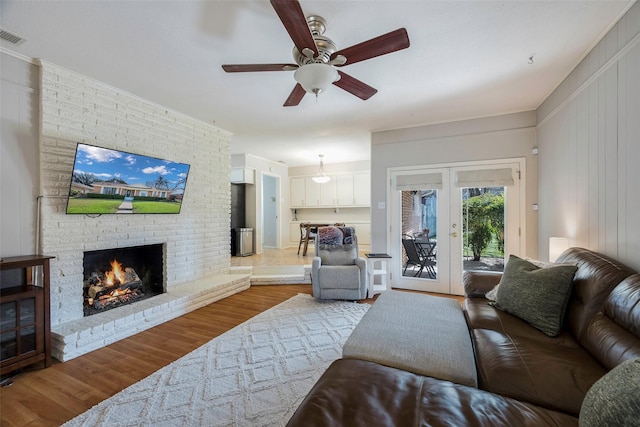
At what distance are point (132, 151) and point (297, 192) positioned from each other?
494cm

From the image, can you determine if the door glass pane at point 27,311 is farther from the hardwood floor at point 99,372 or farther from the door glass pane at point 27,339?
the hardwood floor at point 99,372

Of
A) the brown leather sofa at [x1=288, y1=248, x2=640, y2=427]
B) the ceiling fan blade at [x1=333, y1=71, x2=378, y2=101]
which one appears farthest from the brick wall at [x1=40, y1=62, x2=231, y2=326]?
the brown leather sofa at [x1=288, y1=248, x2=640, y2=427]

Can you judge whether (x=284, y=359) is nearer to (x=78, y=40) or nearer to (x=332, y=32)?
(x=332, y=32)

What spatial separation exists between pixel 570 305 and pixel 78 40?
4.13 m

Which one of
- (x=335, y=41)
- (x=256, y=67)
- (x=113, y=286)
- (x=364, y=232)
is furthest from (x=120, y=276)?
(x=364, y=232)

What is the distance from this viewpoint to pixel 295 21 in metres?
1.48

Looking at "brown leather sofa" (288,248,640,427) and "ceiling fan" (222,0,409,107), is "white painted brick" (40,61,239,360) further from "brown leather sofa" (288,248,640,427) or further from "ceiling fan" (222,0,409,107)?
"brown leather sofa" (288,248,640,427)

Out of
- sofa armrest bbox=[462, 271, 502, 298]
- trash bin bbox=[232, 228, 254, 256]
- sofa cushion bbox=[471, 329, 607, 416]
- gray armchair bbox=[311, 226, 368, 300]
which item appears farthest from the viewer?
trash bin bbox=[232, 228, 254, 256]

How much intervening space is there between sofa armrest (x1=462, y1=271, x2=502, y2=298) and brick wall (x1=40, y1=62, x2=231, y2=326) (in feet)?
11.7

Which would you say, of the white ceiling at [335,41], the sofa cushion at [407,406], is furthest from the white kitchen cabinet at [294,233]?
the sofa cushion at [407,406]

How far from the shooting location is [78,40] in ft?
7.01

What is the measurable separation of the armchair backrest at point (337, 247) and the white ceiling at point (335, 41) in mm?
1798

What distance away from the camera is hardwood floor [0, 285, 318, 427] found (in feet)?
5.50

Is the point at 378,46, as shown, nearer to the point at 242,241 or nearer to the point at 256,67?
the point at 256,67
